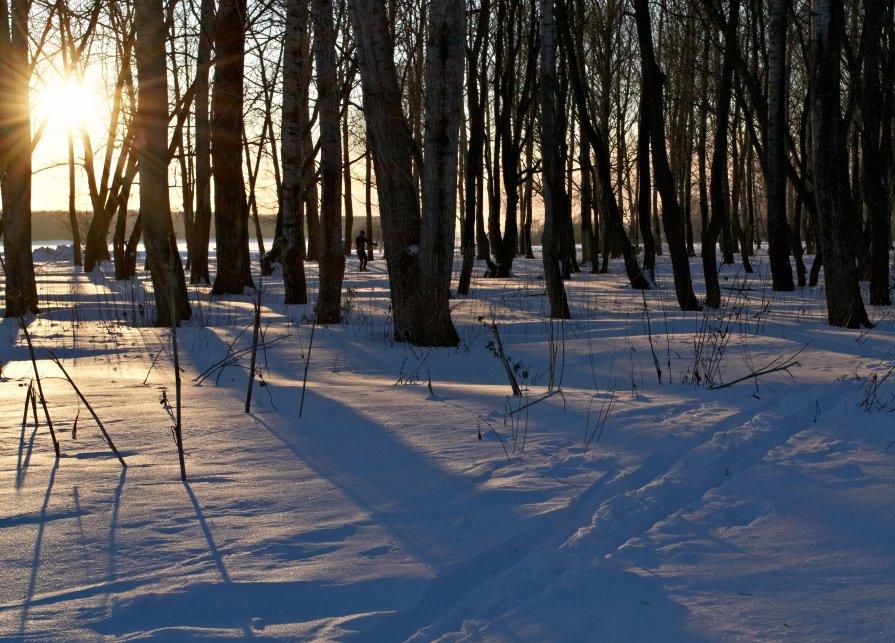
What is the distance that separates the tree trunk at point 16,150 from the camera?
33.8ft

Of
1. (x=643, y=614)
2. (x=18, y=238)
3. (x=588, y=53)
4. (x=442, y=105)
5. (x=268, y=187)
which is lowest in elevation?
(x=643, y=614)

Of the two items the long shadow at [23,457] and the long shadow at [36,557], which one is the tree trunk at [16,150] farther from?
the long shadow at [36,557]

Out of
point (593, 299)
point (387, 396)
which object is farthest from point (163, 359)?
point (593, 299)

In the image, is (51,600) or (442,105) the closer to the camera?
(51,600)

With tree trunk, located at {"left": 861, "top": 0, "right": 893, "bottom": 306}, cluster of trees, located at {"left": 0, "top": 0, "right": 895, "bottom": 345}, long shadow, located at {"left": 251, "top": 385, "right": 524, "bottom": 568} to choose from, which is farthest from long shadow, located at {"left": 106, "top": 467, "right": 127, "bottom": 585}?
tree trunk, located at {"left": 861, "top": 0, "right": 893, "bottom": 306}

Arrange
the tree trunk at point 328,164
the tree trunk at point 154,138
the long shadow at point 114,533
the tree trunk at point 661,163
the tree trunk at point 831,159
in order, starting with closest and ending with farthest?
the long shadow at point 114,533 → the tree trunk at point 831,159 → the tree trunk at point 154,138 → the tree trunk at point 328,164 → the tree trunk at point 661,163

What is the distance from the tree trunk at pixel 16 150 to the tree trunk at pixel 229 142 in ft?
8.95

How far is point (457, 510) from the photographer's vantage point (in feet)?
9.01

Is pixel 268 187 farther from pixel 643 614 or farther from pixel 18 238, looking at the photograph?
pixel 643 614

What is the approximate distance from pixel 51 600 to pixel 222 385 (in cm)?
339

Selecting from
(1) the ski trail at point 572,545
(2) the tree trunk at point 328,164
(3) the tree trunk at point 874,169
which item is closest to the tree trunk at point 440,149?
(2) the tree trunk at point 328,164

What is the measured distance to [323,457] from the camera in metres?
3.43

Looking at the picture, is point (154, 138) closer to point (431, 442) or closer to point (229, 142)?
point (229, 142)

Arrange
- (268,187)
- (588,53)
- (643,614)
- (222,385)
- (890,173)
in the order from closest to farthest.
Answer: (643,614), (222,385), (890,173), (588,53), (268,187)
